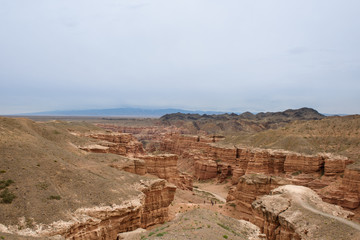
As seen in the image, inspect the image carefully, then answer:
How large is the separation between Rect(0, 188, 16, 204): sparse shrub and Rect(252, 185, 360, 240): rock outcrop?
20007 millimetres

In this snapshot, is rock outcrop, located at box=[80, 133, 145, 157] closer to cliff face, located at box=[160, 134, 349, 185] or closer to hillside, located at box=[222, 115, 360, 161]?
cliff face, located at box=[160, 134, 349, 185]

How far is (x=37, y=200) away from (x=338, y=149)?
48935 millimetres

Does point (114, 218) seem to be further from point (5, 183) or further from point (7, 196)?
point (5, 183)

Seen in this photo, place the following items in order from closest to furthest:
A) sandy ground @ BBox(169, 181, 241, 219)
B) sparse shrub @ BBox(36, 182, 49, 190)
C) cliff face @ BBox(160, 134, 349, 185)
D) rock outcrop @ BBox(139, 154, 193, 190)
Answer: sparse shrub @ BBox(36, 182, 49, 190) → sandy ground @ BBox(169, 181, 241, 219) → rock outcrop @ BBox(139, 154, 193, 190) → cliff face @ BBox(160, 134, 349, 185)

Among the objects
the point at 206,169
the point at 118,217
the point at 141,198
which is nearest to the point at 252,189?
the point at 141,198

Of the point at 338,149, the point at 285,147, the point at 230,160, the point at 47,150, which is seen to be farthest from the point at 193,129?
the point at 47,150

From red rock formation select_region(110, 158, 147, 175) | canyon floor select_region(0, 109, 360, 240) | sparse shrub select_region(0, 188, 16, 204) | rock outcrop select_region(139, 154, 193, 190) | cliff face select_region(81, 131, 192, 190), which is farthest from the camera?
rock outcrop select_region(139, 154, 193, 190)

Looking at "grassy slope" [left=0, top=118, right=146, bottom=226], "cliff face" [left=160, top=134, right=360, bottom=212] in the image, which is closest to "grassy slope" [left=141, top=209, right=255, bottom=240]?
"grassy slope" [left=0, top=118, right=146, bottom=226]

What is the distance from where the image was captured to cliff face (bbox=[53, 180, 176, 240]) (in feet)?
52.1

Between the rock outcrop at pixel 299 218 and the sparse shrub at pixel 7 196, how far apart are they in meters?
20.0

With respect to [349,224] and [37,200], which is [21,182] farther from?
[349,224]

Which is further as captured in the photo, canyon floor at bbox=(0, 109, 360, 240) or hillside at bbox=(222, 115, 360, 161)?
hillside at bbox=(222, 115, 360, 161)

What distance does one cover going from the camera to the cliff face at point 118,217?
15.9 metres

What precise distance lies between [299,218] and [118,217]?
14367 mm
